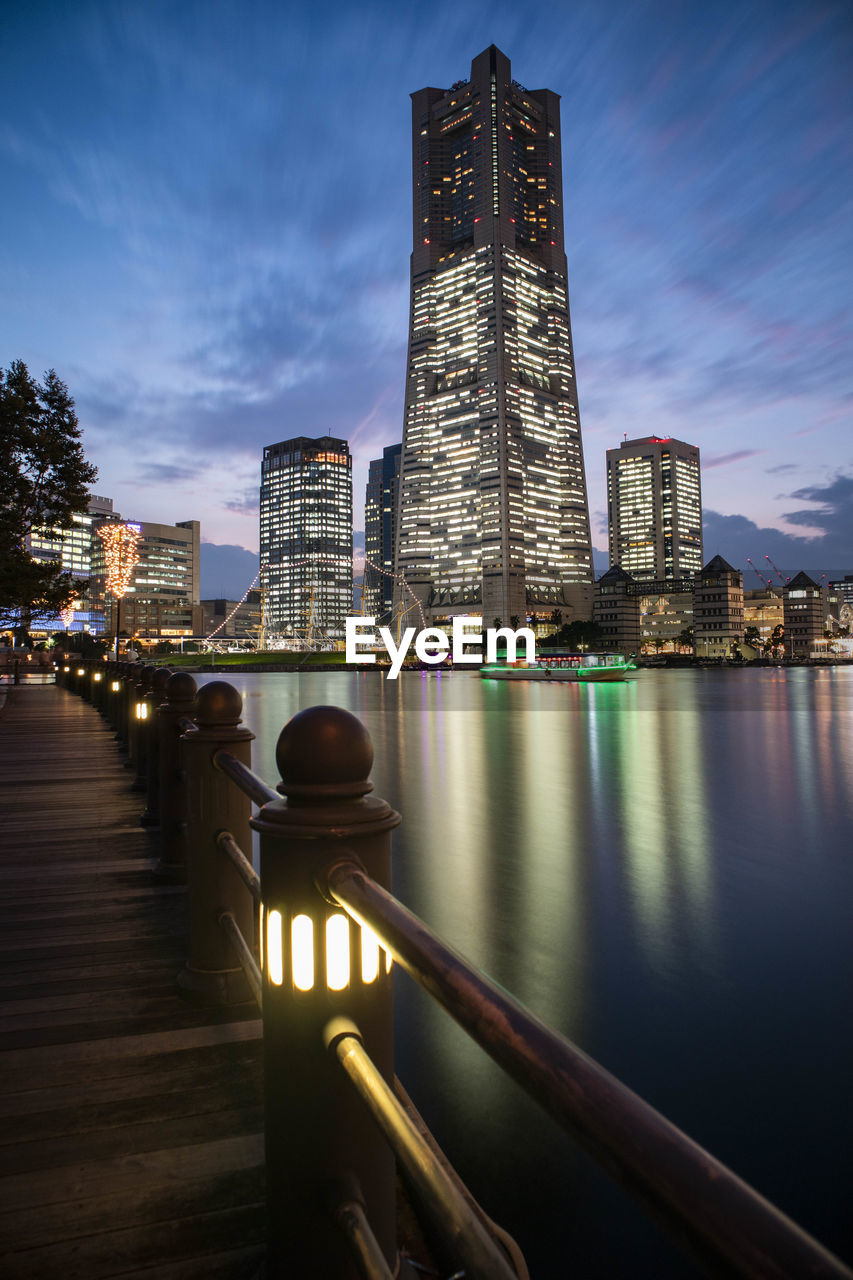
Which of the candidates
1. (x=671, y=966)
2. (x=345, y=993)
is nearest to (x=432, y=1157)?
(x=345, y=993)

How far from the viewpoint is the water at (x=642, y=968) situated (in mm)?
3820

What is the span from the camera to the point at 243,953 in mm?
3229

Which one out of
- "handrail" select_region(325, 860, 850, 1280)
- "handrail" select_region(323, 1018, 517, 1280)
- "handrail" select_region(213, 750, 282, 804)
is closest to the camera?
"handrail" select_region(325, 860, 850, 1280)

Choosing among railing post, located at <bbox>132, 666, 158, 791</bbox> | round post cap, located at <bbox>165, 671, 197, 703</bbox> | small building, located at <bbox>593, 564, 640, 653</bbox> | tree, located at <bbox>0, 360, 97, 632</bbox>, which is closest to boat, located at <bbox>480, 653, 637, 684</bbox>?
tree, located at <bbox>0, 360, 97, 632</bbox>

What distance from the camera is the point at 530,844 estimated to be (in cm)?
1069

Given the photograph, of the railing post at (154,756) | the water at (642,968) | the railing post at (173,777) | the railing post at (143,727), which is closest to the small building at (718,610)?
the water at (642,968)

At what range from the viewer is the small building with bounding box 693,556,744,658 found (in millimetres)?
176875

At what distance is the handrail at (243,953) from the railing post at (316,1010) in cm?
141

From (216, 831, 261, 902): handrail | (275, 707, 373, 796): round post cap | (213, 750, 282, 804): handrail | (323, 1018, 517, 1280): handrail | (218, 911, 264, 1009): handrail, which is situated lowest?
(218, 911, 264, 1009): handrail

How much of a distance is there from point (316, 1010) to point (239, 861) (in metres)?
1.60

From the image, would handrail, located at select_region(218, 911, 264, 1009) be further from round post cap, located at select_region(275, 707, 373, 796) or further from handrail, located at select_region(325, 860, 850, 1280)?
handrail, located at select_region(325, 860, 850, 1280)

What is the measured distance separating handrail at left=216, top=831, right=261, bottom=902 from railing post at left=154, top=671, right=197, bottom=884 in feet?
3.27

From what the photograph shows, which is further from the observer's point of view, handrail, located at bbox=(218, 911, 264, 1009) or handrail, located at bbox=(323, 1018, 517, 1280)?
handrail, located at bbox=(218, 911, 264, 1009)

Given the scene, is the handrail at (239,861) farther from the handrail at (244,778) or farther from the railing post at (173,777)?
the railing post at (173,777)
